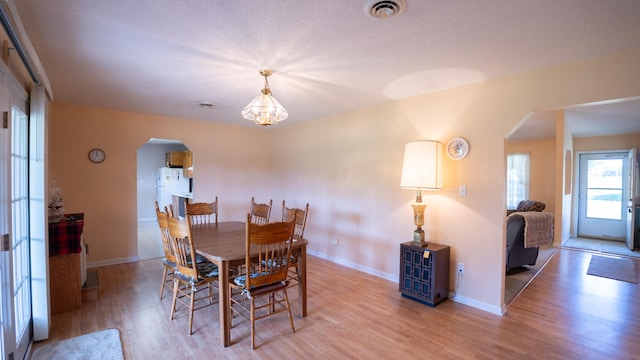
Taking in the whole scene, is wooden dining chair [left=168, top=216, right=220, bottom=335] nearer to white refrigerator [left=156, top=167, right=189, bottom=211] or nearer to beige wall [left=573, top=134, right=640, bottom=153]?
white refrigerator [left=156, top=167, right=189, bottom=211]

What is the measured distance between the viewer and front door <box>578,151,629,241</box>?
641 centimetres

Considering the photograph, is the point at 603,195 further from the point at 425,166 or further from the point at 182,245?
the point at 182,245

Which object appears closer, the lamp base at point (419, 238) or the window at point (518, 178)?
the lamp base at point (419, 238)

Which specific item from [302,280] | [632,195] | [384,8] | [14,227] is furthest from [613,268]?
[14,227]

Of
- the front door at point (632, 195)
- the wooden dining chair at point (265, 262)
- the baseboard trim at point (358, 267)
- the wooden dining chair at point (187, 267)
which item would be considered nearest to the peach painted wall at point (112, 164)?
the baseboard trim at point (358, 267)

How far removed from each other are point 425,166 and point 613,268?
12.4 feet

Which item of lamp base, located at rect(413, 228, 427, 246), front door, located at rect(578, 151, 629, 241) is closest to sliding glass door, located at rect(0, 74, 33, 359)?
lamp base, located at rect(413, 228, 427, 246)

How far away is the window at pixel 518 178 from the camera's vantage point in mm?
7312

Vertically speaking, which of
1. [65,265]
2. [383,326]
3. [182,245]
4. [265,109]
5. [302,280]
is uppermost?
[265,109]

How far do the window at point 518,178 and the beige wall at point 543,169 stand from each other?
100 millimetres

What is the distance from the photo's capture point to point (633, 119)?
16.4 feet

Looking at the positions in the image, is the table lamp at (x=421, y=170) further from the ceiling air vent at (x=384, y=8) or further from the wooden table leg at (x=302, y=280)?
the ceiling air vent at (x=384, y=8)

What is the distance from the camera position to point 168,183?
805 cm

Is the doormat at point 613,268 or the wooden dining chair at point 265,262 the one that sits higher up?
the wooden dining chair at point 265,262
